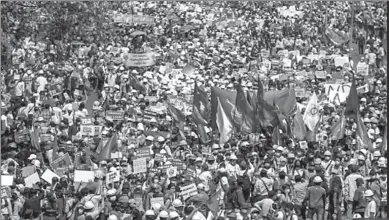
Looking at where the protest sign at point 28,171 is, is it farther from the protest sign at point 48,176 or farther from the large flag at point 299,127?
the large flag at point 299,127

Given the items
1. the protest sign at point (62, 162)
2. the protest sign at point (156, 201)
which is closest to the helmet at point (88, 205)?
the protest sign at point (156, 201)

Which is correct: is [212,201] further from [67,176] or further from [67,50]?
[67,50]

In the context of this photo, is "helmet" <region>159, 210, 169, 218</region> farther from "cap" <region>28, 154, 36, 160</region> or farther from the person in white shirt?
"cap" <region>28, 154, 36, 160</region>

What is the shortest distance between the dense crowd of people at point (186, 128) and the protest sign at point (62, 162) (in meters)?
0.05

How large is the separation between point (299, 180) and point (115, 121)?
6.46m

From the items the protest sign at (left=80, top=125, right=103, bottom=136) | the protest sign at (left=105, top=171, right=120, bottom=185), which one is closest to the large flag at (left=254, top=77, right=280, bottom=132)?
the protest sign at (left=80, top=125, right=103, bottom=136)

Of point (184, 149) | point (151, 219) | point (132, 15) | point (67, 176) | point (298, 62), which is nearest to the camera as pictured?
point (151, 219)

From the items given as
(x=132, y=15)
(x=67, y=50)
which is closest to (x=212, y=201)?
(x=67, y=50)

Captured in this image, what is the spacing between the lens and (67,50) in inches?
1294

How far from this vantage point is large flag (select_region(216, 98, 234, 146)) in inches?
818

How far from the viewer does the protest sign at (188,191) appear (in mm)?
16344

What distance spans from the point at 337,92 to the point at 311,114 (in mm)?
2635

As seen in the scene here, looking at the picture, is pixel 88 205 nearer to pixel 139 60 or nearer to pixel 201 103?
pixel 201 103

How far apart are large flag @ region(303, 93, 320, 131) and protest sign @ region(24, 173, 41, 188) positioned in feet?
19.9
